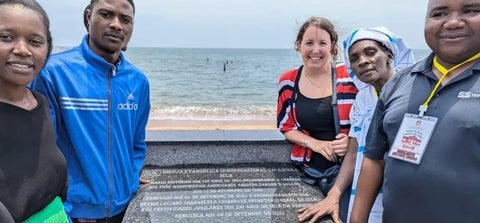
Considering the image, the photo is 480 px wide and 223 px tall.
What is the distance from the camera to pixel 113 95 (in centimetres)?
250

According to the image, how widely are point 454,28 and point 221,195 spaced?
1838 millimetres

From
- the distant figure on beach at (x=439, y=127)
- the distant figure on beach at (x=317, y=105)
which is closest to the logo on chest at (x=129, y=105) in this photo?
the distant figure on beach at (x=317, y=105)

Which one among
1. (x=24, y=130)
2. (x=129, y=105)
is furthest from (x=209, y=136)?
(x=24, y=130)

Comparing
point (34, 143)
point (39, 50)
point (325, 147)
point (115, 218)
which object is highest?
point (39, 50)

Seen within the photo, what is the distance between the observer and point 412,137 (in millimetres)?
1728

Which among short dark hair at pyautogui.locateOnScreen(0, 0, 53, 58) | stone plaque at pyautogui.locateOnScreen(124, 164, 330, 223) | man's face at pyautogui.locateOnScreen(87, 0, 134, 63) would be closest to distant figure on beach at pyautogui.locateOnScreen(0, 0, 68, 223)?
short dark hair at pyautogui.locateOnScreen(0, 0, 53, 58)

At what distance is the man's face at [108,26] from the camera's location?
2.46 meters

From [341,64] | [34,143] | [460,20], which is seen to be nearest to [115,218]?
[34,143]

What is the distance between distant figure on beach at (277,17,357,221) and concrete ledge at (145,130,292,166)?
37 centimetres

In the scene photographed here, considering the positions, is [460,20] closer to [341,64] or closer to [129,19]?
[341,64]

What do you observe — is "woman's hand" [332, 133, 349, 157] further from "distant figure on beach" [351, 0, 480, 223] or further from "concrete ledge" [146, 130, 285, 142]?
"distant figure on beach" [351, 0, 480, 223]

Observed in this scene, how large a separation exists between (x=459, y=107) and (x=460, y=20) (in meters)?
0.35

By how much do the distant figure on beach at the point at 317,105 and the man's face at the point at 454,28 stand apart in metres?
1.25

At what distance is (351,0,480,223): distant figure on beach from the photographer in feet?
5.20
